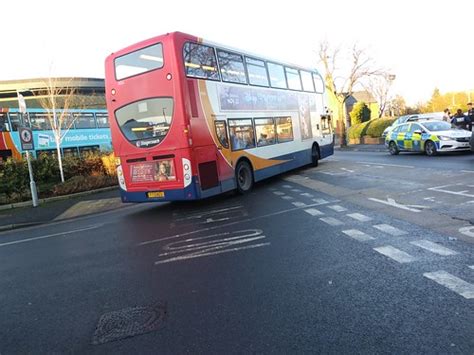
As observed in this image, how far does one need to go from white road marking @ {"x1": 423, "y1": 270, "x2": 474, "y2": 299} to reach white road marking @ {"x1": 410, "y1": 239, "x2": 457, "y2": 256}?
2.17ft

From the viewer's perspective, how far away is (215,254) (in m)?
5.64

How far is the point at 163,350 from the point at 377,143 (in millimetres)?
31315

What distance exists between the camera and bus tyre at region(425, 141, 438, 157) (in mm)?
16500

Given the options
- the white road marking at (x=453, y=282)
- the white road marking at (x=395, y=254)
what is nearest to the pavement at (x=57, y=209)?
the white road marking at (x=395, y=254)

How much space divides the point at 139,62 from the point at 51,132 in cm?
1375

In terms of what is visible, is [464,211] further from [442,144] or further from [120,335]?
[442,144]

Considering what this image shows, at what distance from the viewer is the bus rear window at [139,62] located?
9484 millimetres

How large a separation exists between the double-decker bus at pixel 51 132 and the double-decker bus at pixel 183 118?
10.3 metres

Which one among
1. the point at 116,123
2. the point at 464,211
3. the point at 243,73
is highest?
the point at 243,73

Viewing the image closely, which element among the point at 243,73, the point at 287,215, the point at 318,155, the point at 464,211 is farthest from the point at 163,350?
the point at 318,155

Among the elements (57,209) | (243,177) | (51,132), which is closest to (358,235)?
(243,177)

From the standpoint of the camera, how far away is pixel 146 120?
9828mm

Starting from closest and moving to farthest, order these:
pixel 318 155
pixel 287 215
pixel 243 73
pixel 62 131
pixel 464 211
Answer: pixel 464 211, pixel 287 215, pixel 243 73, pixel 318 155, pixel 62 131

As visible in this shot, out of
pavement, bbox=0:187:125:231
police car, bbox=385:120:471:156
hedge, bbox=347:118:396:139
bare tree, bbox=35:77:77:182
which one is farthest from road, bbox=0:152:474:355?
hedge, bbox=347:118:396:139
